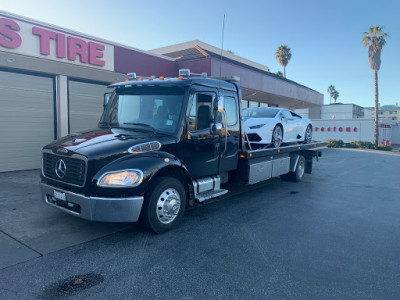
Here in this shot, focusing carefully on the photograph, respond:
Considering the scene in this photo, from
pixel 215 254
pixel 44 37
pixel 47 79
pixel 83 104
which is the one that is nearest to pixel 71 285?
pixel 215 254

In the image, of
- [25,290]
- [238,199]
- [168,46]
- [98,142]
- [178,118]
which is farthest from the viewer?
[168,46]

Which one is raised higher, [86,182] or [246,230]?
[86,182]

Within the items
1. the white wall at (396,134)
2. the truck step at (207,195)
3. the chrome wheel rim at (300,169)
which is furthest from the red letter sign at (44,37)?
the white wall at (396,134)

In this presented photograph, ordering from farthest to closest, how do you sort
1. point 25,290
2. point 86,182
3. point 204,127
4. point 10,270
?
point 204,127 < point 86,182 < point 10,270 < point 25,290

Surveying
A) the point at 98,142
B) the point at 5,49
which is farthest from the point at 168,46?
the point at 98,142

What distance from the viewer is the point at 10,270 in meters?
3.56

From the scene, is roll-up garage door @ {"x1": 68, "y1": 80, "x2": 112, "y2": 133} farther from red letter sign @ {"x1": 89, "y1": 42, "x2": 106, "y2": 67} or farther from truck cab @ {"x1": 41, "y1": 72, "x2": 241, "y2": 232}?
truck cab @ {"x1": 41, "y1": 72, "x2": 241, "y2": 232}

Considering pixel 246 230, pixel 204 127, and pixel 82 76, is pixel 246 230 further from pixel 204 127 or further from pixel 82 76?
pixel 82 76

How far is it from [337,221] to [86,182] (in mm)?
4610

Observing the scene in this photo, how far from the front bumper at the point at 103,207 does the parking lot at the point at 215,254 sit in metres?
0.45

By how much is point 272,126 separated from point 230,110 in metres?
2.25

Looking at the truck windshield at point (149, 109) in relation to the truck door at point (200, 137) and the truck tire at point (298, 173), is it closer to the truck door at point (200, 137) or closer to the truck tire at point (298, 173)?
the truck door at point (200, 137)

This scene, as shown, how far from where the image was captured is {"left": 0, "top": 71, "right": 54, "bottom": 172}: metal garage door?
9.95 meters

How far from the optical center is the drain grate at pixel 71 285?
3.09 metres
